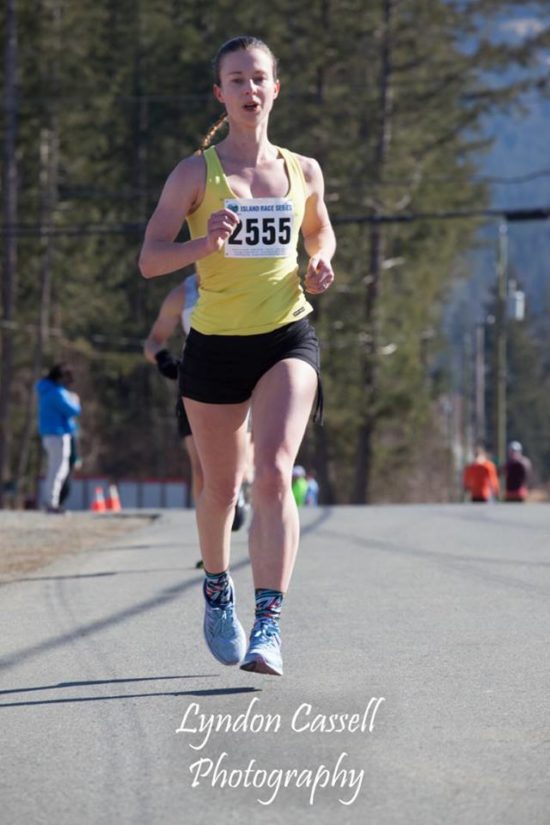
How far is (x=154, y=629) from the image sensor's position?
6.68 meters

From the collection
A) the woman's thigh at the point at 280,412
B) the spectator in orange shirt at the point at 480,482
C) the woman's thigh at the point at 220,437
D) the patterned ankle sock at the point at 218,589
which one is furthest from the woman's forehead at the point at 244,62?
the spectator in orange shirt at the point at 480,482

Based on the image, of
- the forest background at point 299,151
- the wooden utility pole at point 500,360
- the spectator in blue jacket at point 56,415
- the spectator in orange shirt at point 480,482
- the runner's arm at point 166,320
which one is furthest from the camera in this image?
the wooden utility pole at point 500,360

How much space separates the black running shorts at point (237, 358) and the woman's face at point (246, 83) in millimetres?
680

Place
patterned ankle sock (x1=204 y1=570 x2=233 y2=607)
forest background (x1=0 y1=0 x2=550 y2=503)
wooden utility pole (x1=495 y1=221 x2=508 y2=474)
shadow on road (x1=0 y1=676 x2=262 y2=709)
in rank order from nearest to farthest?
shadow on road (x1=0 y1=676 x2=262 y2=709)
patterned ankle sock (x1=204 y1=570 x2=233 y2=607)
forest background (x1=0 y1=0 x2=550 y2=503)
wooden utility pole (x1=495 y1=221 x2=508 y2=474)

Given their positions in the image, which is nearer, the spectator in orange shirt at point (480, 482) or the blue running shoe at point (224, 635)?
the blue running shoe at point (224, 635)

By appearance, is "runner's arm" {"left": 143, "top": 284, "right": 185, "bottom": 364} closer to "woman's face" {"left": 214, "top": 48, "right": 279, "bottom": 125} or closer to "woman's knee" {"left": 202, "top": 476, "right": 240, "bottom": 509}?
"woman's knee" {"left": 202, "top": 476, "right": 240, "bottom": 509}

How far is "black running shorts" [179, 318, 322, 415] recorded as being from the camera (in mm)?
5348

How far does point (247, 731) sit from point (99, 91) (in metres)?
40.7

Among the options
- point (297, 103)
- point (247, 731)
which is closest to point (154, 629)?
point (247, 731)

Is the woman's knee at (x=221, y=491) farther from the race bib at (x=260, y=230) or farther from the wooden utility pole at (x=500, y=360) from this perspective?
the wooden utility pole at (x=500, y=360)

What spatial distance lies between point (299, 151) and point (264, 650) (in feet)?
122

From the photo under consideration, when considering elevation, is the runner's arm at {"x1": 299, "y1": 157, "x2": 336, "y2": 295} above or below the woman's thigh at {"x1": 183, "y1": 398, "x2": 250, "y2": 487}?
above

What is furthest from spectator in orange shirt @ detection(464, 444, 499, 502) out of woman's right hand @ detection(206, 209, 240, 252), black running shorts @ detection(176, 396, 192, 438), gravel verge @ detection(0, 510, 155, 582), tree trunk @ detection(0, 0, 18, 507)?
woman's right hand @ detection(206, 209, 240, 252)

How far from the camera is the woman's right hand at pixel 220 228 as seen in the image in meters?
5.07
